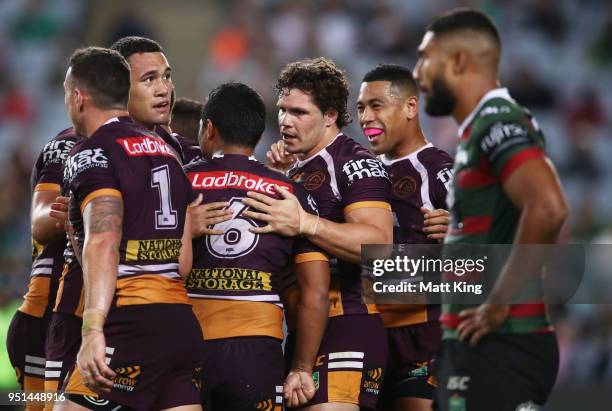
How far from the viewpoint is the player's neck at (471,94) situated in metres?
4.95

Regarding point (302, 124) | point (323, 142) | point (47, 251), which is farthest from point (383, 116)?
point (47, 251)

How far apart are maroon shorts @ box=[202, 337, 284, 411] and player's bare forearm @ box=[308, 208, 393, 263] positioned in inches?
29.0

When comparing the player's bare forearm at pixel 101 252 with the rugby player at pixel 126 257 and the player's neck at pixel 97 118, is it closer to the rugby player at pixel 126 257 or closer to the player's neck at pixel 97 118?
the rugby player at pixel 126 257

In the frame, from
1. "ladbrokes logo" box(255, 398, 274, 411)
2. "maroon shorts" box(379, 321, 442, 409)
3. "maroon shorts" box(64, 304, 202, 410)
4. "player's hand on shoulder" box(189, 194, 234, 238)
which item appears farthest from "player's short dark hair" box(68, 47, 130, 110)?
"maroon shorts" box(379, 321, 442, 409)

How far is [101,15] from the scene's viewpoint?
16.2 m

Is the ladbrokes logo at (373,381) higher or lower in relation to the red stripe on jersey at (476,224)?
lower

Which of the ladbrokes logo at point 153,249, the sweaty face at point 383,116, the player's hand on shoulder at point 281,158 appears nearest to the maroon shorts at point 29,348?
the ladbrokes logo at point 153,249

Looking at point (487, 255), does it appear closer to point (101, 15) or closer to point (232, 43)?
point (232, 43)

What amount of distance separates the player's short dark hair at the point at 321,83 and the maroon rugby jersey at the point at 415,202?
0.68 meters

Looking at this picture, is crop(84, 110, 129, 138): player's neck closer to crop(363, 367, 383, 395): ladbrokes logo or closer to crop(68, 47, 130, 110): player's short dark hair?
crop(68, 47, 130, 110): player's short dark hair

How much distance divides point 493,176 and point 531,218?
1.25ft

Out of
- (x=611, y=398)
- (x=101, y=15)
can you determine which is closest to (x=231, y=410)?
(x=611, y=398)

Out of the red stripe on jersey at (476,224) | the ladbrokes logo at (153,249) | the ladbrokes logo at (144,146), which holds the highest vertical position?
the ladbrokes logo at (144,146)

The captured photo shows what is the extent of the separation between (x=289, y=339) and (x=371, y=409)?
690 millimetres
